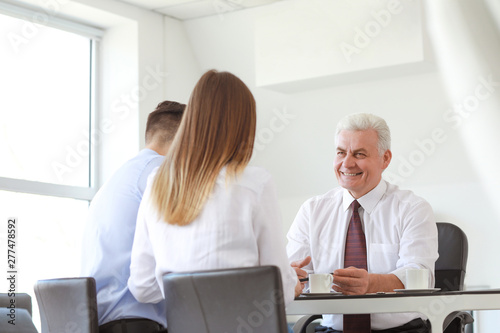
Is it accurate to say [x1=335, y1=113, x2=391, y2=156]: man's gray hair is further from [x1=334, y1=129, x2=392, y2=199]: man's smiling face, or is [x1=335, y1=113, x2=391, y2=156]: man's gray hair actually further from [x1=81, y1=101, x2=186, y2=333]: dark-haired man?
[x1=81, y1=101, x2=186, y2=333]: dark-haired man

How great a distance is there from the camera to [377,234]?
283cm

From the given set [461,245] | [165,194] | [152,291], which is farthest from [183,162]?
[461,245]

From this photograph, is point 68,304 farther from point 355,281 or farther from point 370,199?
point 370,199

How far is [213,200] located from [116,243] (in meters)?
0.61

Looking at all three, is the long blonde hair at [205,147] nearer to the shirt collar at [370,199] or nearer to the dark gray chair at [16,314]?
the shirt collar at [370,199]

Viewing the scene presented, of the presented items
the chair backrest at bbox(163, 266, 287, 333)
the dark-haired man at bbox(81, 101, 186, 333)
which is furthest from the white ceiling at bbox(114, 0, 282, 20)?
the chair backrest at bbox(163, 266, 287, 333)

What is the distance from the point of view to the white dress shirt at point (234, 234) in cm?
186

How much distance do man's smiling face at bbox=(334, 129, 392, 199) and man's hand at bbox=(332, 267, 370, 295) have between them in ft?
2.03

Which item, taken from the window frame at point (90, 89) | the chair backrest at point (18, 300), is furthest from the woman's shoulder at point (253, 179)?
the window frame at point (90, 89)

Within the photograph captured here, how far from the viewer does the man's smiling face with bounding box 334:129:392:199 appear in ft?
9.71

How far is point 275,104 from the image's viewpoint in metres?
5.70

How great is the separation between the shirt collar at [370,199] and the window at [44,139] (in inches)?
99.4

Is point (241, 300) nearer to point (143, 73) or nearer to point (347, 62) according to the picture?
point (347, 62)

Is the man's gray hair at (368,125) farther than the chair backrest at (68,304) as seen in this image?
Yes
